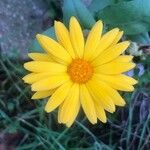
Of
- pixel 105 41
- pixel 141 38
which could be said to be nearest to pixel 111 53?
pixel 105 41

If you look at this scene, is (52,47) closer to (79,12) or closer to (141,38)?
(79,12)

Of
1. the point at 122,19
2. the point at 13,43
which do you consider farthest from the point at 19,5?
the point at 122,19

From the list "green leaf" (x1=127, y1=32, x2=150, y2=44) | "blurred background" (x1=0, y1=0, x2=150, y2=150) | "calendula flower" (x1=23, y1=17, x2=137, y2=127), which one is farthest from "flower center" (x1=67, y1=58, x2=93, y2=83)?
"green leaf" (x1=127, y1=32, x2=150, y2=44)

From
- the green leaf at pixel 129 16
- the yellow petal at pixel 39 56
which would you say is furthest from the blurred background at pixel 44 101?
the yellow petal at pixel 39 56

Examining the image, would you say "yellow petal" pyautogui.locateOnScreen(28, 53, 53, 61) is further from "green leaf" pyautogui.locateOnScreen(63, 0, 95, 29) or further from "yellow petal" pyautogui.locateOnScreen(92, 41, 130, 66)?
"green leaf" pyautogui.locateOnScreen(63, 0, 95, 29)

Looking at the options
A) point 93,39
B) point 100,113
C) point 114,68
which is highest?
point 93,39

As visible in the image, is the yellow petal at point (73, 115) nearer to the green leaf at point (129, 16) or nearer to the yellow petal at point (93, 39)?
the yellow petal at point (93, 39)
